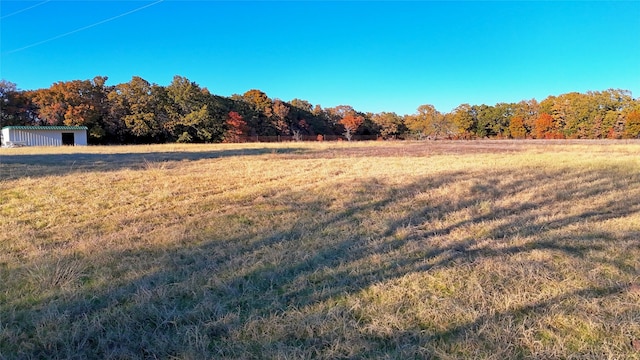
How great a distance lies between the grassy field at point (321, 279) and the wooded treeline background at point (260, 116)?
39.1 m

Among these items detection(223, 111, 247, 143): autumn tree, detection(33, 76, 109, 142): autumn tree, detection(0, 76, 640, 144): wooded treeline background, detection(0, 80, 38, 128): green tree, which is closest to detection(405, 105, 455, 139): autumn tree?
detection(0, 76, 640, 144): wooded treeline background

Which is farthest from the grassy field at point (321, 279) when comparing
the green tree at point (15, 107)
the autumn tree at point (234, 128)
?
the green tree at point (15, 107)

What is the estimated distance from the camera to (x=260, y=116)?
176 ft

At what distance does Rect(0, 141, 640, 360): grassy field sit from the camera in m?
1.99

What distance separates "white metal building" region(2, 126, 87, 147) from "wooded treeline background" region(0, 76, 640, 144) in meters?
1.46

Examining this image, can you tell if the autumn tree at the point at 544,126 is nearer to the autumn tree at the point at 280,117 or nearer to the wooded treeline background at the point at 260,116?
the wooded treeline background at the point at 260,116

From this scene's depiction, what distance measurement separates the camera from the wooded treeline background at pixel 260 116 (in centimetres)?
3962

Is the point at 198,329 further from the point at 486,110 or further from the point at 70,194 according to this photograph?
the point at 486,110

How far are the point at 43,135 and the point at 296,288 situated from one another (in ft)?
144

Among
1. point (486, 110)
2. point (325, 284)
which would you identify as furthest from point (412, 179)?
point (486, 110)

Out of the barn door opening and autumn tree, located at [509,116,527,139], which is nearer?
the barn door opening

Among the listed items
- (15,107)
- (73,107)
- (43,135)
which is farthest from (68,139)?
(15,107)

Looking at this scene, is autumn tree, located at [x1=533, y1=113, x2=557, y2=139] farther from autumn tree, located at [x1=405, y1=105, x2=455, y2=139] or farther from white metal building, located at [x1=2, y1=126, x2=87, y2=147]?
white metal building, located at [x1=2, y1=126, x2=87, y2=147]

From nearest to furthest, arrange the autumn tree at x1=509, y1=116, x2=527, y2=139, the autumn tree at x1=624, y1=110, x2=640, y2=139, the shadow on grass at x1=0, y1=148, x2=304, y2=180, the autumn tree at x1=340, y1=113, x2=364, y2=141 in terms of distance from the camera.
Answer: the shadow on grass at x1=0, y1=148, x2=304, y2=180 < the autumn tree at x1=624, y1=110, x2=640, y2=139 < the autumn tree at x1=509, y1=116, x2=527, y2=139 < the autumn tree at x1=340, y1=113, x2=364, y2=141
